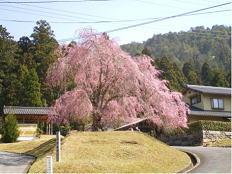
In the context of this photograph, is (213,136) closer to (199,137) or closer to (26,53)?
(199,137)

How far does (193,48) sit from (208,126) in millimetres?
98677

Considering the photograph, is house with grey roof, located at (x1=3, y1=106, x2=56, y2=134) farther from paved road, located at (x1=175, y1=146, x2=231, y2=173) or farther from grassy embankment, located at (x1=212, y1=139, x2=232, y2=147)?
paved road, located at (x1=175, y1=146, x2=231, y2=173)

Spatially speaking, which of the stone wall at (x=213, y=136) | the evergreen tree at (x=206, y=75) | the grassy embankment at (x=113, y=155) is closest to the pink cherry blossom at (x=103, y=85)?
the grassy embankment at (x=113, y=155)

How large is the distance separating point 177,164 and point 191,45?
119602 millimetres

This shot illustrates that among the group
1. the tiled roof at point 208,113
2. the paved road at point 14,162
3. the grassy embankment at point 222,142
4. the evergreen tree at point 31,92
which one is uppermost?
the evergreen tree at point 31,92

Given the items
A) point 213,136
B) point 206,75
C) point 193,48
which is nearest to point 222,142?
point 213,136

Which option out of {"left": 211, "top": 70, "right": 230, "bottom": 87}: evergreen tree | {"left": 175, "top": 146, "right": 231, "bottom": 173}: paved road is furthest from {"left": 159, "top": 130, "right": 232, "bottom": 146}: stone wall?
{"left": 211, "top": 70, "right": 230, "bottom": 87}: evergreen tree

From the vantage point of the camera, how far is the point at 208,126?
28.9 meters

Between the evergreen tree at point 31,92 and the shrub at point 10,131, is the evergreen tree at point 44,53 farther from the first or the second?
the shrub at point 10,131

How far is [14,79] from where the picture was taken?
46.8 metres

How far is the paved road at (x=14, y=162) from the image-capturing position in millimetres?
15422

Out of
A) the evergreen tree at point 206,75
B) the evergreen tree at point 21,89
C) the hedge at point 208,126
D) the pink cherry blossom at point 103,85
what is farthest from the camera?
the evergreen tree at point 206,75

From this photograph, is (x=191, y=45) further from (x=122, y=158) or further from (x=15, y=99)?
(x=122, y=158)

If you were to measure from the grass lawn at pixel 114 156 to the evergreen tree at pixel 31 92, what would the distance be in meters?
24.8
